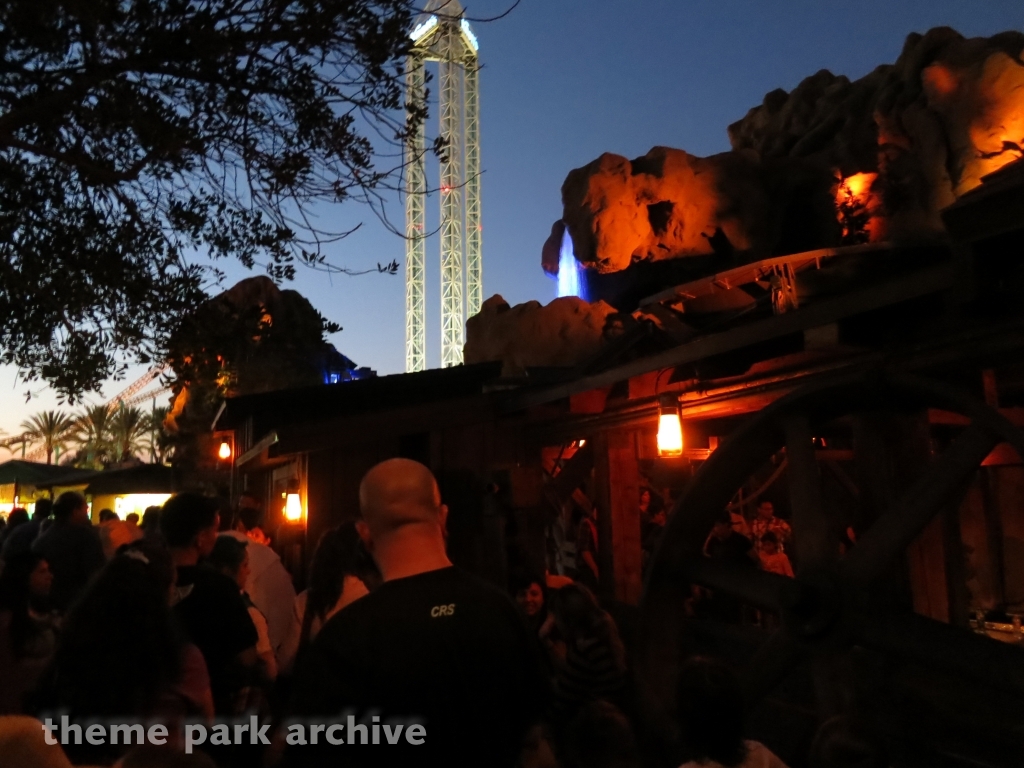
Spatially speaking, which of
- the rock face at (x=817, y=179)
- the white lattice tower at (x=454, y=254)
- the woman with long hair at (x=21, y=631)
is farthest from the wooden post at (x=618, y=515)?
the white lattice tower at (x=454, y=254)

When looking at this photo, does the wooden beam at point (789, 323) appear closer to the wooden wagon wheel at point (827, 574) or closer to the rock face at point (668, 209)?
the wooden wagon wheel at point (827, 574)

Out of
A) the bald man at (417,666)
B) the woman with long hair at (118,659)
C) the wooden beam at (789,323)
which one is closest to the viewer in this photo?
the bald man at (417,666)

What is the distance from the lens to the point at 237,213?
730cm

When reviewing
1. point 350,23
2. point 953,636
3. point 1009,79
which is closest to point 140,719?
point 953,636

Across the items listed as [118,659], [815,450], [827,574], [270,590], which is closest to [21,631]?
[118,659]

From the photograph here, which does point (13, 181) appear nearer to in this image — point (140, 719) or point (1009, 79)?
point (140, 719)

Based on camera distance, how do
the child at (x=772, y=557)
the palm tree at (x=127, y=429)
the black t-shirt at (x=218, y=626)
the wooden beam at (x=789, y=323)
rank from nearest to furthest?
the black t-shirt at (x=218, y=626), the wooden beam at (x=789, y=323), the child at (x=772, y=557), the palm tree at (x=127, y=429)

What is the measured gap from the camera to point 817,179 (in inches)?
1155

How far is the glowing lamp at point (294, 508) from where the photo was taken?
10587 millimetres

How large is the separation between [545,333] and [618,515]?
20679mm

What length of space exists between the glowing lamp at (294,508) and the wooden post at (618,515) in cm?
471

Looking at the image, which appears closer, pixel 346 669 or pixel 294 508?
pixel 346 669

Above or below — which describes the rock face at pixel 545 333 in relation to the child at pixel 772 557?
above

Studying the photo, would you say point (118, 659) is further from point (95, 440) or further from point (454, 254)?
point (95, 440)
